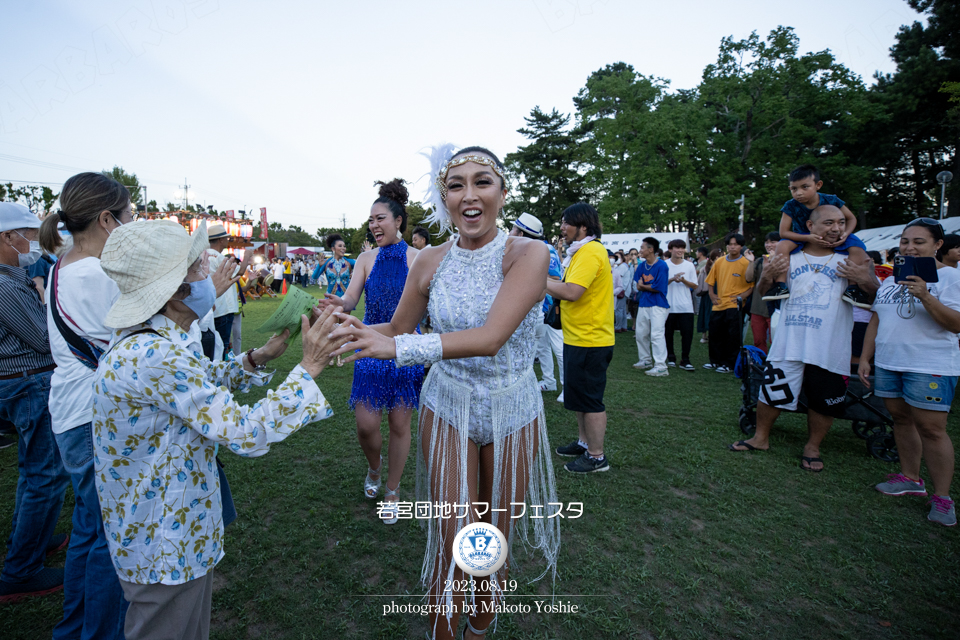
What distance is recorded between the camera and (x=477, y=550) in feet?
6.86

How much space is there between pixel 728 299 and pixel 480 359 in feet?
24.1

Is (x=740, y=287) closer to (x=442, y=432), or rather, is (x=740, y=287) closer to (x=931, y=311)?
(x=931, y=311)

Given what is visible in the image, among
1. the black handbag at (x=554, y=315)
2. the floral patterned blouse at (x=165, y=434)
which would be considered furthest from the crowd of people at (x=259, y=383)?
the black handbag at (x=554, y=315)

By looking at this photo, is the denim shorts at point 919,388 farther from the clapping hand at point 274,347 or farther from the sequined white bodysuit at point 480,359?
the clapping hand at point 274,347

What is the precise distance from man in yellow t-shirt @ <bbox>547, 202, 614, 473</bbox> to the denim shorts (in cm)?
211

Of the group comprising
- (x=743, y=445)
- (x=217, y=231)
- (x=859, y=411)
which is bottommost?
(x=743, y=445)

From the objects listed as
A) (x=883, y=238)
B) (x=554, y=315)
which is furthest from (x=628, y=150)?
(x=554, y=315)

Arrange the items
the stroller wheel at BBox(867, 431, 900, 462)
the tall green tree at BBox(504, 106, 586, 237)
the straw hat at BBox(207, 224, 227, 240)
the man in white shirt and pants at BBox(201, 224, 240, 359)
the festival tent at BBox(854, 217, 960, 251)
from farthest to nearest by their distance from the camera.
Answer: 1. the tall green tree at BBox(504, 106, 586, 237)
2. the festival tent at BBox(854, 217, 960, 251)
3. the man in white shirt and pants at BBox(201, 224, 240, 359)
4. the straw hat at BBox(207, 224, 227, 240)
5. the stroller wheel at BBox(867, 431, 900, 462)

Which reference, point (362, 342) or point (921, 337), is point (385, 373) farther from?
point (921, 337)

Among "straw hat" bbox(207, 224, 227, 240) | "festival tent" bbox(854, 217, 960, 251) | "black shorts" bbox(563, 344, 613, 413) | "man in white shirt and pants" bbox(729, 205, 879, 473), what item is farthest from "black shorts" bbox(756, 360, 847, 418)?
"festival tent" bbox(854, 217, 960, 251)

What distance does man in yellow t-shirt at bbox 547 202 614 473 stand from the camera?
4.15m

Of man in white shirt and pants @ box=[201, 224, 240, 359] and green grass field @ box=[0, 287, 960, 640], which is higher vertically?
man in white shirt and pants @ box=[201, 224, 240, 359]

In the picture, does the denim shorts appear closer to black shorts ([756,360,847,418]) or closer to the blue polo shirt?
black shorts ([756,360,847,418])

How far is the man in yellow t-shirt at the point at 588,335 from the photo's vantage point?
4.15 metres
